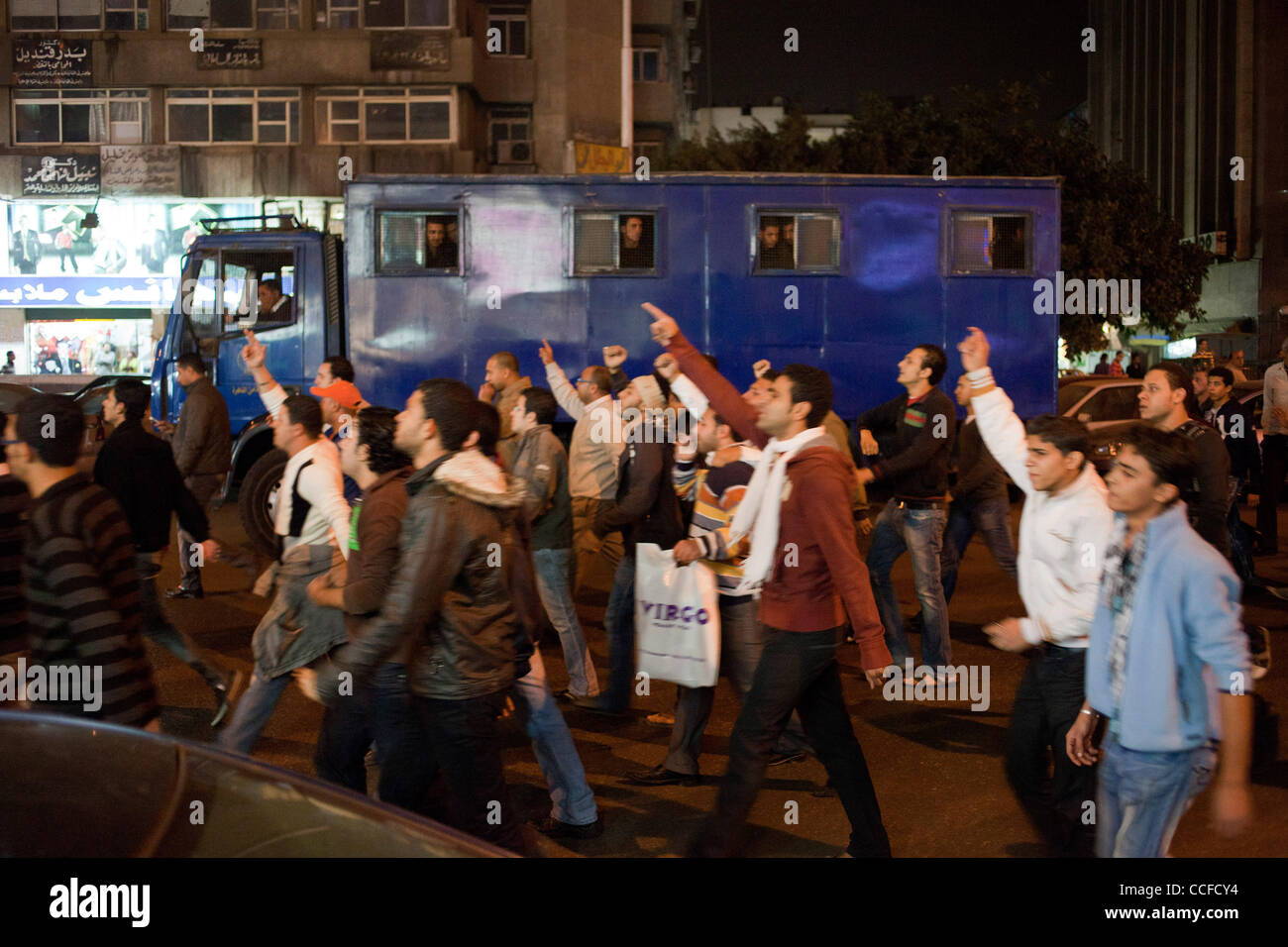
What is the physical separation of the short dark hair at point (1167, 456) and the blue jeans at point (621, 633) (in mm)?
3344

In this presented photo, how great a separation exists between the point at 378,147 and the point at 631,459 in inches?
1107

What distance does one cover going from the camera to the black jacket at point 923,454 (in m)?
6.95

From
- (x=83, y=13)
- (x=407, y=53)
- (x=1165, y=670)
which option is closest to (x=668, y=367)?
(x=1165, y=670)

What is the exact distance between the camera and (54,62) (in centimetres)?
3178

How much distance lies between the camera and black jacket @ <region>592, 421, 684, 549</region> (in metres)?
5.90

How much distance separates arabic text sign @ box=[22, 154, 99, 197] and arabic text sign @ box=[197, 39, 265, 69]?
3.80 metres

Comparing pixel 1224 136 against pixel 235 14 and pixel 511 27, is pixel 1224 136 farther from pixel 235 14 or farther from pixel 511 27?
pixel 235 14

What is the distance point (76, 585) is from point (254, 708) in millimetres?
995

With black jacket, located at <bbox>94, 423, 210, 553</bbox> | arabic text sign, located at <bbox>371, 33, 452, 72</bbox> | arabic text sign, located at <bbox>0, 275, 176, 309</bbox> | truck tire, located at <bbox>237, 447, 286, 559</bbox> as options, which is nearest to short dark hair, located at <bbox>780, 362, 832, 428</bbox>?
black jacket, located at <bbox>94, 423, 210, 553</bbox>

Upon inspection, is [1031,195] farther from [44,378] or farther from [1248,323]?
[1248,323]

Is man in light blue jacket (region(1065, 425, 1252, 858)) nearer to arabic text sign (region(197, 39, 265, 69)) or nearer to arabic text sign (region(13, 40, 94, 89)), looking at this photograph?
arabic text sign (region(197, 39, 265, 69))
